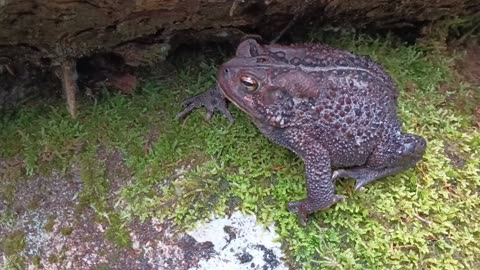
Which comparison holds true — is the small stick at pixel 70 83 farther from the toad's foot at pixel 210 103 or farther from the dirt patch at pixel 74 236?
the toad's foot at pixel 210 103

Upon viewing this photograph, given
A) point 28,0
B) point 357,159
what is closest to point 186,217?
point 357,159

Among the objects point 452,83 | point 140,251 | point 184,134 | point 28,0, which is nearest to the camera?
point 28,0

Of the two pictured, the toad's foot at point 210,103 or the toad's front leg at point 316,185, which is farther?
the toad's foot at point 210,103

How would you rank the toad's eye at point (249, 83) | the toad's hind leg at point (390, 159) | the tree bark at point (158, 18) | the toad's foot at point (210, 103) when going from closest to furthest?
the tree bark at point (158, 18) < the toad's eye at point (249, 83) < the toad's hind leg at point (390, 159) < the toad's foot at point (210, 103)

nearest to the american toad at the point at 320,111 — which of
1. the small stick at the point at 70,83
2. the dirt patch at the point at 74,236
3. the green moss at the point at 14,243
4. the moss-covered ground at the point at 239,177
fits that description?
the moss-covered ground at the point at 239,177

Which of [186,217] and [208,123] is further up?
[208,123]

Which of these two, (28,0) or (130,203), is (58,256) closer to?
(130,203)

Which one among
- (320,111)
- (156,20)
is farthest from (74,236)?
(320,111)
